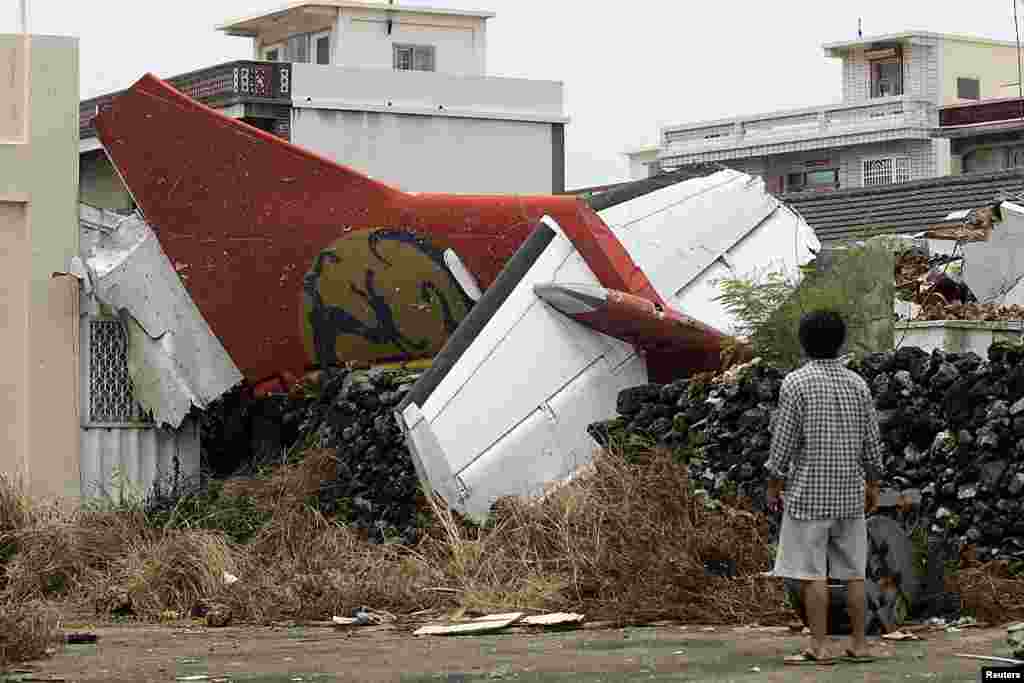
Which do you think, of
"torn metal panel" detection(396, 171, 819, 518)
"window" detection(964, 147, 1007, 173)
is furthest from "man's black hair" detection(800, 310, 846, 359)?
"window" detection(964, 147, 1007, 173)

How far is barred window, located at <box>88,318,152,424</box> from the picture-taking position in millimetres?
16469

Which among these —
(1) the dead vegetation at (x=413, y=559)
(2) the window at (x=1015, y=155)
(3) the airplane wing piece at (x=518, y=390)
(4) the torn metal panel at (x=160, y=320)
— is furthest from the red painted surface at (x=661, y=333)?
(2) the window at (x=1015, y=155)

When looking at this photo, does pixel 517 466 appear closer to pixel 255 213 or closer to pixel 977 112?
pixel 255 213

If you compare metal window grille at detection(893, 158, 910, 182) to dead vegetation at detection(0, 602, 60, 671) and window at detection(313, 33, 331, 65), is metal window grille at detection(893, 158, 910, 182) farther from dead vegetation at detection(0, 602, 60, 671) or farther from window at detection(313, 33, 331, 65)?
dead vegetation at detection(0, 602, 60, 671)

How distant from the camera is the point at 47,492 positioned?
16.1m

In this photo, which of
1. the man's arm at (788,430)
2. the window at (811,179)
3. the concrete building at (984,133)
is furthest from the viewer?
the window at (811,179)

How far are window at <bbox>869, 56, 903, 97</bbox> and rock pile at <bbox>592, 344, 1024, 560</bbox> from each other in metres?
61.7

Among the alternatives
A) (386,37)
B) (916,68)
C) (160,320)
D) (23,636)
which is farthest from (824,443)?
(916,68)

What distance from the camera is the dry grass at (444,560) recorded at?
11.2m

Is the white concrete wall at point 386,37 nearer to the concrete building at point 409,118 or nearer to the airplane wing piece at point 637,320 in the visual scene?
the concrete building at point 409,118

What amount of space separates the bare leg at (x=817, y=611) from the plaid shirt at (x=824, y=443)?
0.30 metres

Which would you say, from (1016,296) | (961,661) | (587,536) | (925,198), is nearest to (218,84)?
(925,198)

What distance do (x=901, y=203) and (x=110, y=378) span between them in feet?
33.5

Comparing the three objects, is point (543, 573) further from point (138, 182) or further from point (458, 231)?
point (138, 182)
